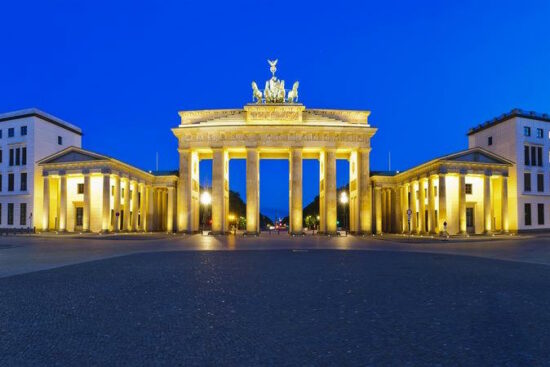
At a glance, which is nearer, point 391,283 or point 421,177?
point 391,283

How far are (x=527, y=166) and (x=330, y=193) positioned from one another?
2895 centimetres

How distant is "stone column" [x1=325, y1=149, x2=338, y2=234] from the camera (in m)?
65.2

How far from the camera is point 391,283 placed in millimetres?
13266

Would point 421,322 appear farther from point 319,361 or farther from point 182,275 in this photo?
point 182,275

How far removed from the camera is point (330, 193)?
214ft

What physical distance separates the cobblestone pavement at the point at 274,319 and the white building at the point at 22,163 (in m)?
58.2

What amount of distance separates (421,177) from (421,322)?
5951cm

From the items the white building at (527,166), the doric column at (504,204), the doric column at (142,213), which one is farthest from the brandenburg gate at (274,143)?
the white building at (527,166)

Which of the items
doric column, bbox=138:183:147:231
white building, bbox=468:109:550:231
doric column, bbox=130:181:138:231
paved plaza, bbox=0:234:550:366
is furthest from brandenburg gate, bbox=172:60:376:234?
paved plaza, bbox=0:234:550:366

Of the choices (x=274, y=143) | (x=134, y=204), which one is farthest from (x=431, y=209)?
(x=134, y=204)

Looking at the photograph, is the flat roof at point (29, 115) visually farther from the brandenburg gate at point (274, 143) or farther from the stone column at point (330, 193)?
the stone column at point (330, 193)

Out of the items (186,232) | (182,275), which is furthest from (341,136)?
(182,275)

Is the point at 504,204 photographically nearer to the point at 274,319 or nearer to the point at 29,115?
the point at 274,319

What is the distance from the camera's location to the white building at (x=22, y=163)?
6600 centimetres
